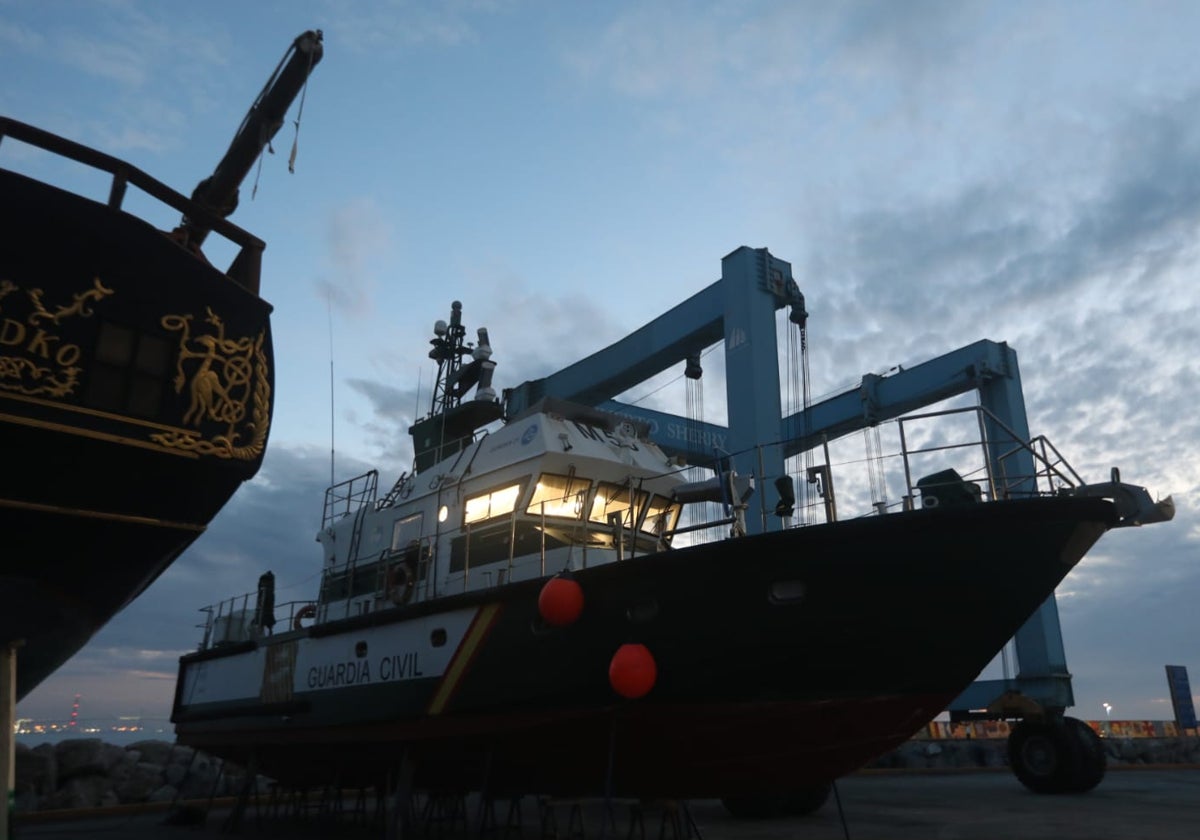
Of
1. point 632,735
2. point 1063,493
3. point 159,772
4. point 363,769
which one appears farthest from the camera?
point 159,772

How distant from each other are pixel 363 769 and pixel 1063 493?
824cm

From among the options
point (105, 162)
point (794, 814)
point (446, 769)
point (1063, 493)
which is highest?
point (105, 162)

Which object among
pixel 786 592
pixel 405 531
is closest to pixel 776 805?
pixel 786 592

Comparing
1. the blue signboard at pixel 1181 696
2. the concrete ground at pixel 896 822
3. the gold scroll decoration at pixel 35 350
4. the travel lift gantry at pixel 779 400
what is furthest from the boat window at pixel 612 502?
the blue signboard at pixel 1181 696

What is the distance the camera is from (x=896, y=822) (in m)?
10.4

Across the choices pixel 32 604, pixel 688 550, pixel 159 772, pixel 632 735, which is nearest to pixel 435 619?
pixel 632 735

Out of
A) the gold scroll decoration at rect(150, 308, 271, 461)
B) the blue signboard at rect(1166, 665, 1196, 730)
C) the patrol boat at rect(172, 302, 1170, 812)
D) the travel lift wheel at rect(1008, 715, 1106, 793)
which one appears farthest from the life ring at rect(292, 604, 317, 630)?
the blue signboard at rect(1166, 665, 1196, 730)

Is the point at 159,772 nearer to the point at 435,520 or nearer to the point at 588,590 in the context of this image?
the point at 435,520

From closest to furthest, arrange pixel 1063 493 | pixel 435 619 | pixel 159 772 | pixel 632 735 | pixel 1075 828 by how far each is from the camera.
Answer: pixel 1063 493, pixel 632 735, pixel 435 619, pixel 1075 828, pixel 159 772

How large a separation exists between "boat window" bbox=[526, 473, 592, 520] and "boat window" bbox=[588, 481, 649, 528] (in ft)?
→ 0.68

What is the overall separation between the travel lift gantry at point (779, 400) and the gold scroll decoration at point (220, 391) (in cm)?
635

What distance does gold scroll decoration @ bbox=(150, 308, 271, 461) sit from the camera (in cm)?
778

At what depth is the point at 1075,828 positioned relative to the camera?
939cm

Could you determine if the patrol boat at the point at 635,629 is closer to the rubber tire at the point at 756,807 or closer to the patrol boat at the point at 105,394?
Answer: the patrol boat at the point at 105,394
